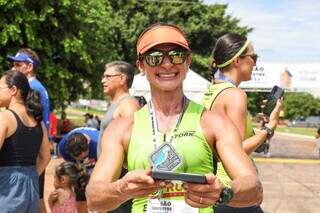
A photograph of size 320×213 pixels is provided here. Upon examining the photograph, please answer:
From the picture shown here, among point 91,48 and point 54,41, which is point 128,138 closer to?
point 54,41

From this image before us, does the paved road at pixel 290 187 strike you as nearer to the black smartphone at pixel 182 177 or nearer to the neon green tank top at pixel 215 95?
the neon green tank top at pixel 215 95

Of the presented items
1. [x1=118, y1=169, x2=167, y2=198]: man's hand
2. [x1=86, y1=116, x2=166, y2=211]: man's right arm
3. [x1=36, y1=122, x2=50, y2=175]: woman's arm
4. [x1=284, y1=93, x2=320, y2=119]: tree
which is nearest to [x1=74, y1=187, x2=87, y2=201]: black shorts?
[x1=36, y1=122, x2=50, y2=175]: woman's arm

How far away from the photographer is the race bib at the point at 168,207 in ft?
7.53

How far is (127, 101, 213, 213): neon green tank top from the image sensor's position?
2312 millimetres

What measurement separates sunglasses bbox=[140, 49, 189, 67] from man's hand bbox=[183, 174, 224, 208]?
576mm

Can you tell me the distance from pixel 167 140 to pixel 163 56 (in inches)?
12.7

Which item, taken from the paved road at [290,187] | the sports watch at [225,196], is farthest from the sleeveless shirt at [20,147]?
the paved road at [290,187]

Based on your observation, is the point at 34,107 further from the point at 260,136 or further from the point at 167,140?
the point at 167,140

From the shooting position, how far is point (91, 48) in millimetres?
27766

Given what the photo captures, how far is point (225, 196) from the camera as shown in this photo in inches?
81.4

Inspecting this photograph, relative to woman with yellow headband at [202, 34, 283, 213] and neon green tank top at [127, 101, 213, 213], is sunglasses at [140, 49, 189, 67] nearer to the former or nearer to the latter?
neon green tank top at [127, 101, 213, 213]

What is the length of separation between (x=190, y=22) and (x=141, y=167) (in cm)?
4335

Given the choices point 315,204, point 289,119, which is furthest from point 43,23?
point 289,119

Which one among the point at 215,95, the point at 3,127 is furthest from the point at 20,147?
the point at 215,95
